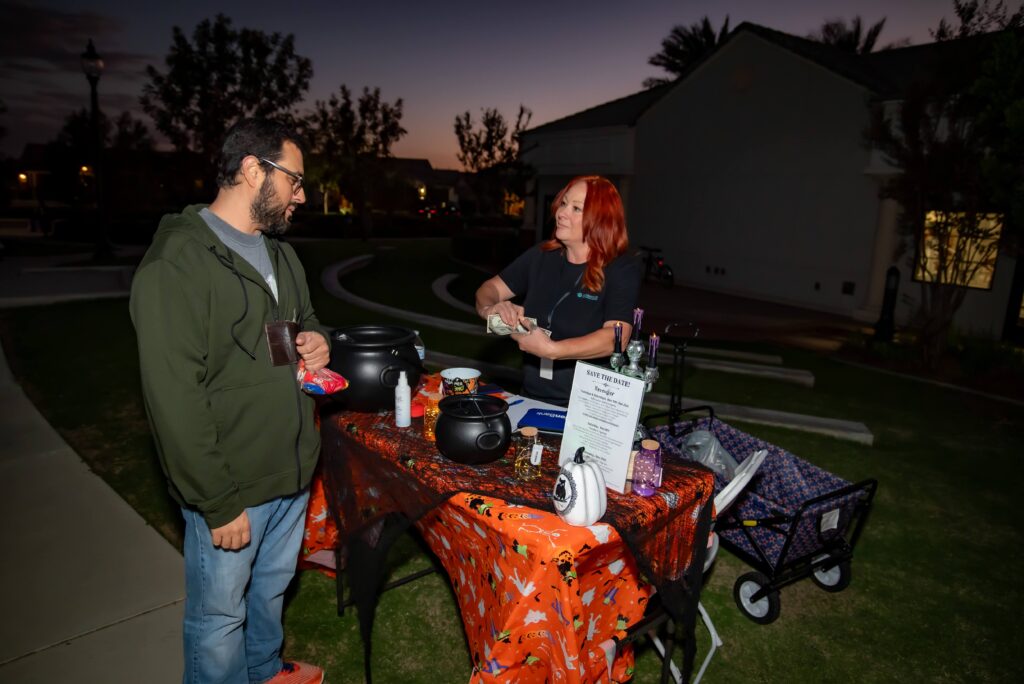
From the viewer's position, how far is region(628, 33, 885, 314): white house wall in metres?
14.1

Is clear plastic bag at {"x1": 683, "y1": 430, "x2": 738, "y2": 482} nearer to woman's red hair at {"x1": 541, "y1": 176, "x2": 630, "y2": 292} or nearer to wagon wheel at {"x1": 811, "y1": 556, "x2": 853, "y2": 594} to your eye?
wagon wheel at {"x1": 811, "y1": 556, "x2": 853, "y2": 594}

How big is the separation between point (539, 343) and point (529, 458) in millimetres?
639

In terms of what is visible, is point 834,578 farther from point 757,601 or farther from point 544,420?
point 544,420

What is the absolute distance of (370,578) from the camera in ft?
9.11

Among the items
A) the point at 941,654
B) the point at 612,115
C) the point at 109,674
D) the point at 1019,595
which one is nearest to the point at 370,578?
the point at 109,674

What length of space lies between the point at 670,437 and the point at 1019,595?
2448 millimetres

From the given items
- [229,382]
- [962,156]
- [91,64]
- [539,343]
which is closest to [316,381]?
[229,382]

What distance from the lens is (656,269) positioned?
18.1 m

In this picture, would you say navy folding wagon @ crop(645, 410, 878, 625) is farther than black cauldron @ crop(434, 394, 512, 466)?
Yes

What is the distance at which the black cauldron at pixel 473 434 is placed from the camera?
2.37m

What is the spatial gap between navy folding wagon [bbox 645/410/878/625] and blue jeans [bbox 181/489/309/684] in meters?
1.96

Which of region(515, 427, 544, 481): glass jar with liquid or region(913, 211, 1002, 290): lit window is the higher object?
region(913, 211, 1002, 290): lit window

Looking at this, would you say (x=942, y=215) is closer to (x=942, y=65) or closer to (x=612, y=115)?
(x=942, y=65)

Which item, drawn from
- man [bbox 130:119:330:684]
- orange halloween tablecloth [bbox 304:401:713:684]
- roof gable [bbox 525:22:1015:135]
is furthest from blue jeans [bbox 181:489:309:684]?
roof gable [bbox 525:22:1015:135]
